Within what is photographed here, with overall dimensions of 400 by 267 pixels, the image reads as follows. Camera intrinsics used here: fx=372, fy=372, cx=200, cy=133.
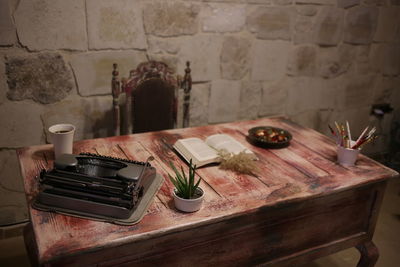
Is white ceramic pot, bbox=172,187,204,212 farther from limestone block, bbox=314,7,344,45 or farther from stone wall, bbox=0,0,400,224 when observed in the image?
limestone block, bbox=314,7,344,45

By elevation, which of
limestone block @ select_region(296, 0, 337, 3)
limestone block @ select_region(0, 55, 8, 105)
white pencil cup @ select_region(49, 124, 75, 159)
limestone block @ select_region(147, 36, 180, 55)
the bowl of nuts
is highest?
limestone block @ select_region(296, 0, 337, 3)

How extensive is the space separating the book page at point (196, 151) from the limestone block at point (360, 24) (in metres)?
1.96

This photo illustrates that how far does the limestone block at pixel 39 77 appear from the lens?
2.03 m

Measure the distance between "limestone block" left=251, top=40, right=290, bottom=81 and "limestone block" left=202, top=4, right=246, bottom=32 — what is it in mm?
220

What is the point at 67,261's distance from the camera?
105cm

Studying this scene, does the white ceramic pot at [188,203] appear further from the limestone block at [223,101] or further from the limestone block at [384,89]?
the limestone block at [384,89]

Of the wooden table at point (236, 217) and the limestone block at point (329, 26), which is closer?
the wooden table at point (236, 217)

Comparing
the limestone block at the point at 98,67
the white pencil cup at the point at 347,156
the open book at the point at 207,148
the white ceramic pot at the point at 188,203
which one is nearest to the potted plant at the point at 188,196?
the white ceramic pot at the point at 188,203

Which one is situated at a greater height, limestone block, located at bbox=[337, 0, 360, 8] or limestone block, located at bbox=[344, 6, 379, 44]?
limestone block, located at bbox=[337, 0, 360, 8]

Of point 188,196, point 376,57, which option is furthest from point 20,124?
point 376,57

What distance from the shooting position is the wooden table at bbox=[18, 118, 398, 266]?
112 centimetres

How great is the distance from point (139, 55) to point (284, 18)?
1131 millimetres

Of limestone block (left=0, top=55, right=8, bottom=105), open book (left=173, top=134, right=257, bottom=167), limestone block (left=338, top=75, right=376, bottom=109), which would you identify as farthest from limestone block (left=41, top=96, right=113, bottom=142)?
limestone block (left=338, top=75, right=376, bottom=109)

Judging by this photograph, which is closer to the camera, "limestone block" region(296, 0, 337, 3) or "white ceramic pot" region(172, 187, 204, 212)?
A: "white ceramic pot" region(172, 187, 204, 212)
